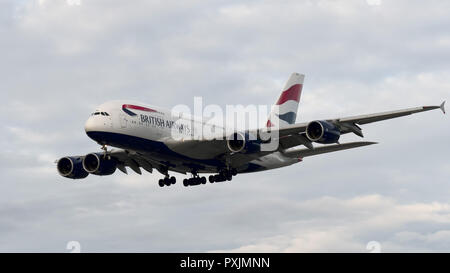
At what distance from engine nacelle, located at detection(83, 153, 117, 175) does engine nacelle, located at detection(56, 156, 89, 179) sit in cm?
219

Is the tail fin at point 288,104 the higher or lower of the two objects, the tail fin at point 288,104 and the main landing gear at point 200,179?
the higher

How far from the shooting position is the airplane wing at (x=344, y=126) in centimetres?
5111

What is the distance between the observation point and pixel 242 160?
61.3m

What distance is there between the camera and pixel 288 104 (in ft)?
228

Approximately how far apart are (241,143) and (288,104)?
14.7 m

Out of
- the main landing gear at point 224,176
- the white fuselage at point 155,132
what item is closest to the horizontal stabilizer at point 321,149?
the white fuselage at point 155,132

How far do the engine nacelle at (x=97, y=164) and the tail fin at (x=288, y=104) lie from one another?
1493cm

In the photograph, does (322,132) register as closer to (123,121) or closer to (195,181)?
(123,121)

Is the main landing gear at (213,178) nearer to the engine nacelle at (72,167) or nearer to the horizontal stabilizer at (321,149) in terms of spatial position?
the horizontal stabilizer at (321,149)

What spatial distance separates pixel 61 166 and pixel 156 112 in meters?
12.9

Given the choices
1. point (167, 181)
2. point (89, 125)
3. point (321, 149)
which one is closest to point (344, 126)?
point (321, 149)

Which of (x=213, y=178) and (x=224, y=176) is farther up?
(x=213, y=178)

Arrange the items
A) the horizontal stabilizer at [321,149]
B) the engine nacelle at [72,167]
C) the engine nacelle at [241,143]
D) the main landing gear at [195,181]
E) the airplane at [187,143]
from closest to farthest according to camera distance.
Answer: the airplane at [187,143]
the engine nacelle at [241,143]
the horizontal stabilizer at [321,149]
the main landing gear at [195,181]
the engine nacelle at [72,167]
